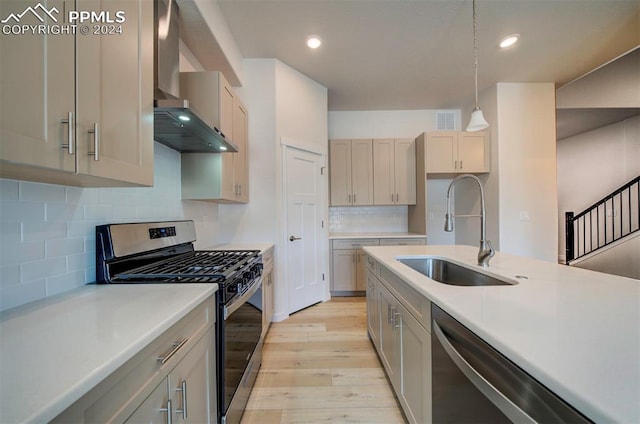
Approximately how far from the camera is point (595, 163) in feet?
17.0

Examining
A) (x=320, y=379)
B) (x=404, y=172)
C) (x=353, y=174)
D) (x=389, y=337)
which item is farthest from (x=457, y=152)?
(x=320, y=379)

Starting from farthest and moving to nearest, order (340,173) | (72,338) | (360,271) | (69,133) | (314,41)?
1. (340,173)
2. (360,271)
3. (314,41)
4. (69,133)
5. (72,338)

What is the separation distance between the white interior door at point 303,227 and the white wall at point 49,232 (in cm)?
174

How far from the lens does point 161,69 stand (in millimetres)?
1498

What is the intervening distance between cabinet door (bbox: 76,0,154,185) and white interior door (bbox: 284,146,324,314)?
1930 millimetres

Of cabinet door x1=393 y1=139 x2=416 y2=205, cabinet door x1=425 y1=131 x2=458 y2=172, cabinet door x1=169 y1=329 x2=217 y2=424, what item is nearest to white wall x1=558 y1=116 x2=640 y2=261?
cabinet door x1=425 y1=131 x2=458 y2=172

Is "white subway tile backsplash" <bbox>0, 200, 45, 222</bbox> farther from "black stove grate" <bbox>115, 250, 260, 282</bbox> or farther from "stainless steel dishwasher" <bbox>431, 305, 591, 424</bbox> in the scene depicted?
"stainless steel dishwasher" <bbox>431, 305, 591, 424</bbox>

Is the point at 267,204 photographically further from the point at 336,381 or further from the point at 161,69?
the point at 336,381

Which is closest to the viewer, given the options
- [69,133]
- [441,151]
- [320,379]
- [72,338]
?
[72,338]

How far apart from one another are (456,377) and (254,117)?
9.65 feet

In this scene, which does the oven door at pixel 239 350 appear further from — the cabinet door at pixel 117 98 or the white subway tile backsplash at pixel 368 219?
the white subway tile backsplash at pixel 368 219

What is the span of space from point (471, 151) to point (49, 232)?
450 cm

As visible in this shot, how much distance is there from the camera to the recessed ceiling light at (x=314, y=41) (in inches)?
101

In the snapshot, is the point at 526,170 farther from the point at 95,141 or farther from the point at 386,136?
the point at 95,141
